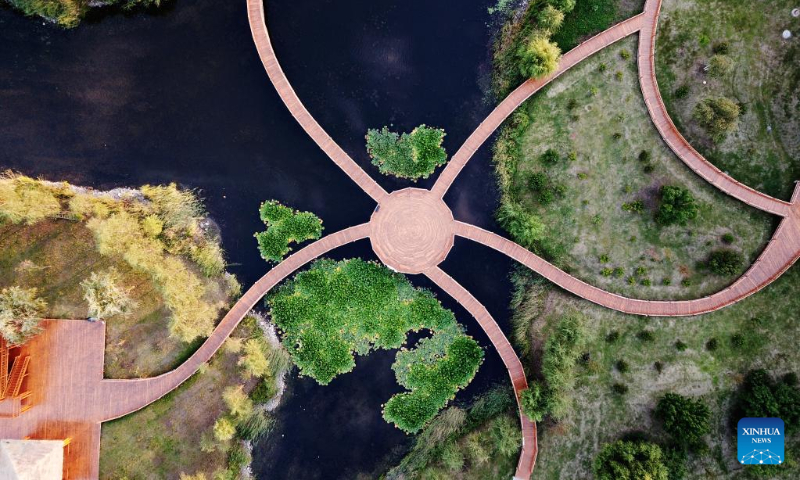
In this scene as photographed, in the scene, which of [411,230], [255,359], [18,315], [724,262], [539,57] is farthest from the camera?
[411,230]

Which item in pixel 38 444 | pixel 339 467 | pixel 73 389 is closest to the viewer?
pixel 38 444

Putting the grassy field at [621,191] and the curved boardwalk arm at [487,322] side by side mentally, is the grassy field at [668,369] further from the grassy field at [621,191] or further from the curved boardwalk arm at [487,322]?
the curved boardwalk arm at [487,322]

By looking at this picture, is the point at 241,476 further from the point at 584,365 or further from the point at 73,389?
the point at 584,365

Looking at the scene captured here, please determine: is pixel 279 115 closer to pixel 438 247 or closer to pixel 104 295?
pixel 438 247

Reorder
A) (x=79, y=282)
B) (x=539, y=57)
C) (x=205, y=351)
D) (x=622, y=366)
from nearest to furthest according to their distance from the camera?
(x=539, y=57), (x=79, y=282), (x=205, y=351), (x=622, y=366)

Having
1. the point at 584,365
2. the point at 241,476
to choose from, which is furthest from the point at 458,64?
the point at 241,476

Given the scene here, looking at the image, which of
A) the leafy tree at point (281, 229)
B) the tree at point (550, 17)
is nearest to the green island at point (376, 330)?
the leafy tree at point (281, 229)

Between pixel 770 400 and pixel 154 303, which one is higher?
pixel 154 303

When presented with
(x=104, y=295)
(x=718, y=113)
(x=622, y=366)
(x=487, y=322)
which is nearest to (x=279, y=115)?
(x=104, y=295)
